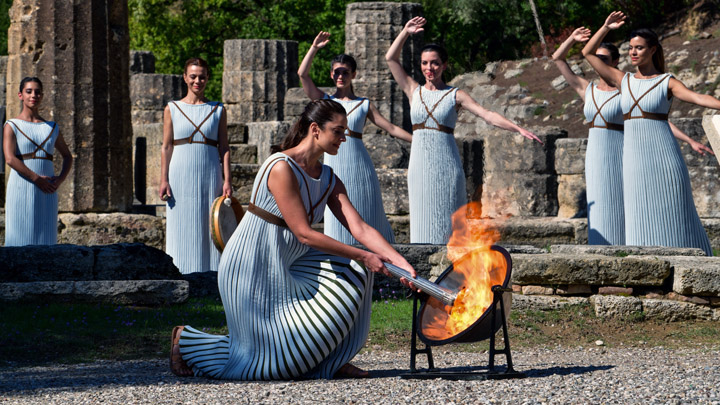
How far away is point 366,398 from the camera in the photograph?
483cm

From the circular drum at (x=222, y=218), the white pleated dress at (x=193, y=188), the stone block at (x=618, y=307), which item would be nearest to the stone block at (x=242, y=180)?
the white pleated dress at (x=193, y=188)

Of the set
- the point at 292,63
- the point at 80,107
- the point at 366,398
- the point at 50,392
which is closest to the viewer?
the point at 366,398

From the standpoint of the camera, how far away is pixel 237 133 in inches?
701

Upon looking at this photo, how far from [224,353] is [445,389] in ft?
4.62

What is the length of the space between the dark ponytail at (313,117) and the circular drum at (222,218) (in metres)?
3.07

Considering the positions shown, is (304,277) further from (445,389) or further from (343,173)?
(343,173)

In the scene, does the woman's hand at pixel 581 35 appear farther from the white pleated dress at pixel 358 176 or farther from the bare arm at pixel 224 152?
the bare arm at pixel 224 152

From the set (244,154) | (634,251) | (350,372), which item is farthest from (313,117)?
(244,154)

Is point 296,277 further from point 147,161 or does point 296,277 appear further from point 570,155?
point 147,161

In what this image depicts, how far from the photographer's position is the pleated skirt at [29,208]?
10070 mm

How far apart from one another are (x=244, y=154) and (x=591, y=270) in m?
9.70

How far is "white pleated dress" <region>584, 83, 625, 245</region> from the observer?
9.69m

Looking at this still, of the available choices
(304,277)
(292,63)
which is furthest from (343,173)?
(292,63)

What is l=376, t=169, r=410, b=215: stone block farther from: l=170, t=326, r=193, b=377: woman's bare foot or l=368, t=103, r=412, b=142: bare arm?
l=170, t=326, r=193, b=377: woman's bare foot
